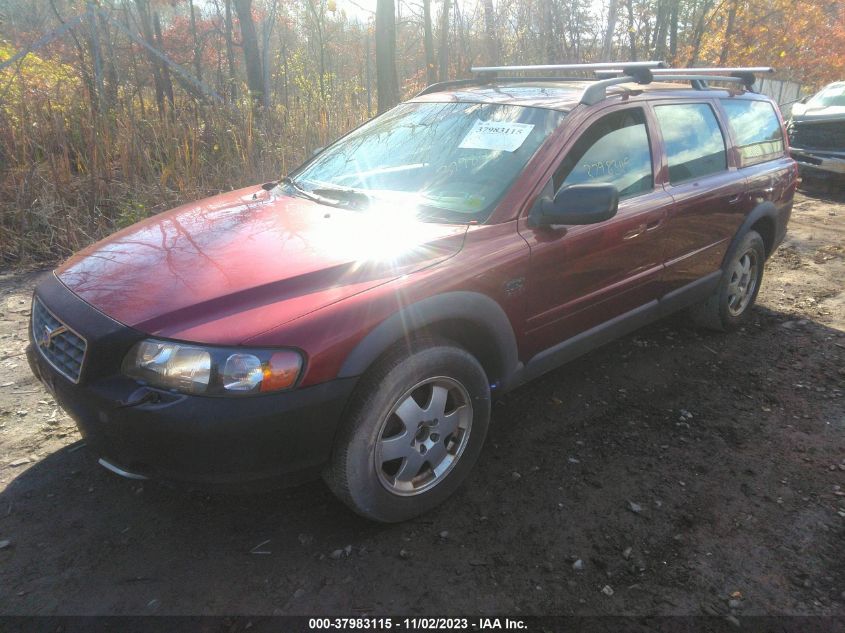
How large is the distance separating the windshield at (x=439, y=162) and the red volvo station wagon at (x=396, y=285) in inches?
0.5

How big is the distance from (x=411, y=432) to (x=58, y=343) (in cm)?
138

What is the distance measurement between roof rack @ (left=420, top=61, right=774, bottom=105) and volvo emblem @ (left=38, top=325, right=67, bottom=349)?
2544mm

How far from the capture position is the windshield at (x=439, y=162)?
272cm

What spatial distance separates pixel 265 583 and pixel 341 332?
0.96 metres

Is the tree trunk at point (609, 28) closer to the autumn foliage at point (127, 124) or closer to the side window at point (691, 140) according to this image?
the autumn foliage at point (127, 124)

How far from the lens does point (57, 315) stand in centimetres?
221

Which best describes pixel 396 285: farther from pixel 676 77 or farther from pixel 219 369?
pixel 676 77

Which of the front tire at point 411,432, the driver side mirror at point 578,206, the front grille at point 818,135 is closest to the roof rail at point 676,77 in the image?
the driver side mirror at point 578,206

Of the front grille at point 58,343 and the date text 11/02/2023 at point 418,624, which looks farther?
the front grille at point 58,343

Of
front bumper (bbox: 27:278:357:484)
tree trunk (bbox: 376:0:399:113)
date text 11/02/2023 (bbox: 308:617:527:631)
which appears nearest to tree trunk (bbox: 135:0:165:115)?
tree trunk (bbox: 376:0:399:113)

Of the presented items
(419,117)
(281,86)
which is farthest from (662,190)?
(281,86)

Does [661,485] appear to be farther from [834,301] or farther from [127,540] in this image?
[834,301]

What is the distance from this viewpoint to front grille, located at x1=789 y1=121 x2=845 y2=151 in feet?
30.4

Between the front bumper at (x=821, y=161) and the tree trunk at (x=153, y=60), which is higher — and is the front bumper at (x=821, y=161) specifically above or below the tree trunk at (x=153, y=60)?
below
